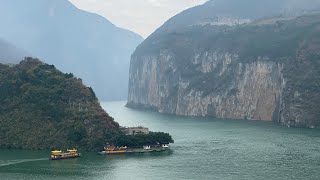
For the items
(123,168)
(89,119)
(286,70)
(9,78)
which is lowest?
(123,168)

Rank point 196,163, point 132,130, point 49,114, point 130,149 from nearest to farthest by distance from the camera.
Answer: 1. point 196,163
2. point 130,149
3. point 49,114
4. point 132,130

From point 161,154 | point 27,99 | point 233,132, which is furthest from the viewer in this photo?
A: point 233,132

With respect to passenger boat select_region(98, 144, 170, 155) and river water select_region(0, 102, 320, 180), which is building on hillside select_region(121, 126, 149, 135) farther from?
river water select_region(0, 102, 320, 180)

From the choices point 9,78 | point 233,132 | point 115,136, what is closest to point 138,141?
point 115,136

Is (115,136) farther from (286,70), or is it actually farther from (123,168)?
(286,70)

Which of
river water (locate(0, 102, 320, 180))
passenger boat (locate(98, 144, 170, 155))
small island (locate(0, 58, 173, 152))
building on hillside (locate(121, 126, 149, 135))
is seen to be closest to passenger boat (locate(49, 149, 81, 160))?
river water (locate(0, 102, 320, 180))

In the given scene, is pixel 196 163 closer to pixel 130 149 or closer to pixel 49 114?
pixel 130 149

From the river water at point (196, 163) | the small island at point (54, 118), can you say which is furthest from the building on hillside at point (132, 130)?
the river water at point (196, 163)

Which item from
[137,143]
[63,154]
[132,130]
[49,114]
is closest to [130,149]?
[137,143]

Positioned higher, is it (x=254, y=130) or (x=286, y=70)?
(x=286, y=70)
